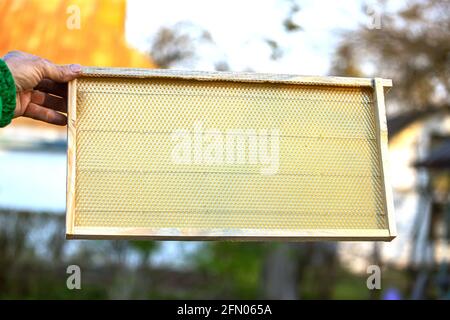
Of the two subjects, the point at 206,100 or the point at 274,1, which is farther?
the point at 274,1

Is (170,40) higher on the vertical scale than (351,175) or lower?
higher

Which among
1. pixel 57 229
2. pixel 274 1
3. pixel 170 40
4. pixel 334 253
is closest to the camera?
pixel 274 1

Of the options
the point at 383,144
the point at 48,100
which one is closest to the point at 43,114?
the point at 48,100

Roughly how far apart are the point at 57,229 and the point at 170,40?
4.18m

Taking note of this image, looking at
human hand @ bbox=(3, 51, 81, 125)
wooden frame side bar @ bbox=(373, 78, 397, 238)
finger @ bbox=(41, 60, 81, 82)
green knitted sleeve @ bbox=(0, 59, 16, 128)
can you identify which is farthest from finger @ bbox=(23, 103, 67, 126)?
wooden frame side bar @ bbox=(373, 78, 397, 238)

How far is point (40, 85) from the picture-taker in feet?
9.02

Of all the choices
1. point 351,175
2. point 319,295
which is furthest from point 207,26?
point 319,295

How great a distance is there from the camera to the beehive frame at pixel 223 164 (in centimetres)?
253

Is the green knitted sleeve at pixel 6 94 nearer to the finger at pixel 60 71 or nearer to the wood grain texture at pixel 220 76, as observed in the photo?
the finger at pixel 60 71

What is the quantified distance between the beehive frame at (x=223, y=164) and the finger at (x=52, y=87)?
215 millimetres

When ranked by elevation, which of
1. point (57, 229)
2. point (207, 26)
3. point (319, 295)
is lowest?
point (319, 295)

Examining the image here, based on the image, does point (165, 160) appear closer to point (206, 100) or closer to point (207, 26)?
point (206, 100)
